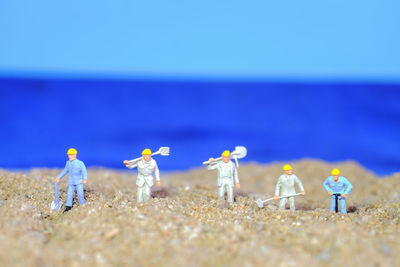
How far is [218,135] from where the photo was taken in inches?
665

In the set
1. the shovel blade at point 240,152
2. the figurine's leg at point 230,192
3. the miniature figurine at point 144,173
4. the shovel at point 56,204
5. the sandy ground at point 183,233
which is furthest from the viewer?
the shovel blade at point 240,152

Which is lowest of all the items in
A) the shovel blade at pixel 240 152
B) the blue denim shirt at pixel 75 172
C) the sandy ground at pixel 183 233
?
the sandy ground at pixel 183 233

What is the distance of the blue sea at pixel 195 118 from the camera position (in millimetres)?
15008

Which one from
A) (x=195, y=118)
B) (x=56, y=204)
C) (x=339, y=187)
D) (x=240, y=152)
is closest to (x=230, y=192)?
(x=240, y=152)

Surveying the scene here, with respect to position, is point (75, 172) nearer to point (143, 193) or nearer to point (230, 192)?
point (143, 193)

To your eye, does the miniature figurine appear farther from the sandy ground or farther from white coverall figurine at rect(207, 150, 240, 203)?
white coverall figurine at rect(207, 150, 240, 203)

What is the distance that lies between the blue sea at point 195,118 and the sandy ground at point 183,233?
666 centimetres

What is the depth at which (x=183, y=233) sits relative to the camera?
4707 millimetres

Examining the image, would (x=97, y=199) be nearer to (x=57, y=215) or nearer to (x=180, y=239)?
(x=57, y=215)

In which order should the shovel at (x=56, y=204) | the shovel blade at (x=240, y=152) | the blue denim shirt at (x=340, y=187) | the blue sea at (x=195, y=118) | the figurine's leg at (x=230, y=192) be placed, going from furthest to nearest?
the blue sea at (x=195, y=118) → the shovel blade at (x=240, y=152) → the figurine's leg at (x=230, y=192) → the blue denim shirt at (x=340, y=187) → the shovel at (x=56, y=204)

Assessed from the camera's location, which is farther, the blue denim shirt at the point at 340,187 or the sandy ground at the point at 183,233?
the blue denim shirt at the point at 340,187

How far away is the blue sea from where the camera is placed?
15.0 meters

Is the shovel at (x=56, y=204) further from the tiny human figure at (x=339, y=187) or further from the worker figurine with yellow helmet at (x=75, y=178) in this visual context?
the tiny human figure at (x=339, y=187)

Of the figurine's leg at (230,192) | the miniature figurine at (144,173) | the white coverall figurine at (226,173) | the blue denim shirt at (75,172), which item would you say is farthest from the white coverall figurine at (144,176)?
the figurine's leg at (230,192)
